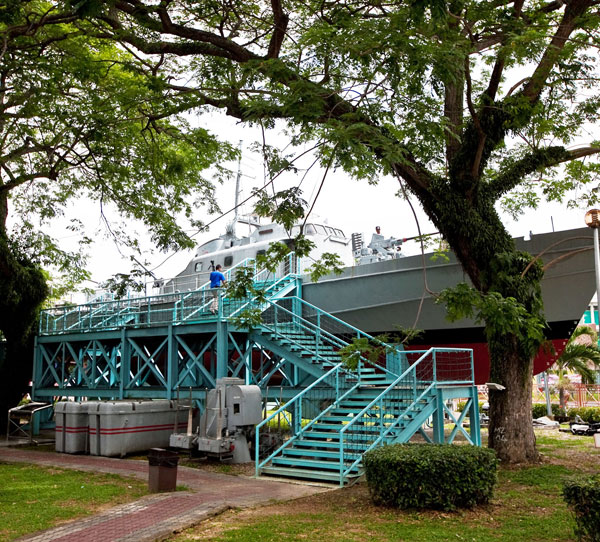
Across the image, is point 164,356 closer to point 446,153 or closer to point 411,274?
point 411,274

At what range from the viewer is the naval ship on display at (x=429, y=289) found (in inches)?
601

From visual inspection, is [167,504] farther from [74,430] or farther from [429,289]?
[429,289]

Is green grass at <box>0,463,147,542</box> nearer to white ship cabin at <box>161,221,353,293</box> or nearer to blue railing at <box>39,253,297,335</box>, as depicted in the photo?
blue railing at <box>39,253,297,335</box>

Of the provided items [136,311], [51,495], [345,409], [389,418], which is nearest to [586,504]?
[389,418]

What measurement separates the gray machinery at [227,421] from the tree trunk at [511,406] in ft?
15.6

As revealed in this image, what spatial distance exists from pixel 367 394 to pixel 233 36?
24.4ft

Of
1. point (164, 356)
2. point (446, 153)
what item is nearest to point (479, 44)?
point (446, 153)

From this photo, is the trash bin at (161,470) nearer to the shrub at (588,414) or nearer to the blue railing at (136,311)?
the blue railing at (136,311)

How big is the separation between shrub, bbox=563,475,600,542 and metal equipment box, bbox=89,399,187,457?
9.73 m

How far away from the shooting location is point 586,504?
567cm

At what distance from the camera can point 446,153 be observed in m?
13.0

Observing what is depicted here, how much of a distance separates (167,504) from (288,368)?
9297mm

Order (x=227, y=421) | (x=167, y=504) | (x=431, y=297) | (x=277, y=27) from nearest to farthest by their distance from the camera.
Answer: (x=167, y=504)
(x=277, y=27)
(x=227, y=421)
(x=431, y=297)

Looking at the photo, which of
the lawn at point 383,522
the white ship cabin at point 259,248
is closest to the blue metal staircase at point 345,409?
the lawn at point 383,522
